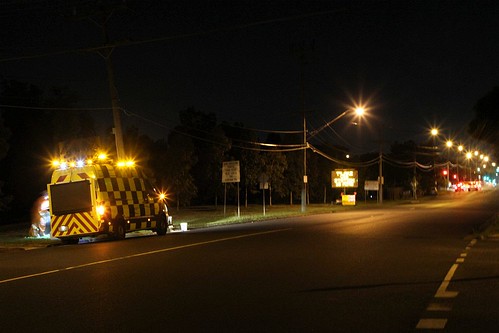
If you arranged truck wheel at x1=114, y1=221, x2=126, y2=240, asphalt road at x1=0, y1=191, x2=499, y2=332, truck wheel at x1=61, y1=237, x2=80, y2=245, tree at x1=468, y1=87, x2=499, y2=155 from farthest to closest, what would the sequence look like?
truck wheel at x1=61, y1=237, x2=80, y2=245 → truck wheel at x1=114, y1=221, x2=126, y2=240 → tree at x1=468, y1=87, x2=499, y2=155 → asphalt road at x1=0, y1=191, x2=499, y2=332

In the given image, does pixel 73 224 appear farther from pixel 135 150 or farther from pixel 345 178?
pixel 345 178

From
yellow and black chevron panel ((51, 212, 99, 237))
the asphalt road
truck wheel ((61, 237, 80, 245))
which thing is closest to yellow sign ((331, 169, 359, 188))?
truck wheel ((61, 237, 80, 245))

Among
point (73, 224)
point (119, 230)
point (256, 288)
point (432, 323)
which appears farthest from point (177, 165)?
point (432, 323)

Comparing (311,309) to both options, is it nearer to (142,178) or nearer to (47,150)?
(142,178)

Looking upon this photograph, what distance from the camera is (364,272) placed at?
1237 cm

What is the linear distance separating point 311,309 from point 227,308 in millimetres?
1174

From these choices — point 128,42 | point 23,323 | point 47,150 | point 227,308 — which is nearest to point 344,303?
point 227,308

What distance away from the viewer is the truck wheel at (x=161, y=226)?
2475cm

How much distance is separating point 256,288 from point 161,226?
14686mm

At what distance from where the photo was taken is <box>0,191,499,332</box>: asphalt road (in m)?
8.09

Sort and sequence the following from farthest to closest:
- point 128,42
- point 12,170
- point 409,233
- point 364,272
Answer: point 12,170, point 128,42, point 409,233, point 364,272

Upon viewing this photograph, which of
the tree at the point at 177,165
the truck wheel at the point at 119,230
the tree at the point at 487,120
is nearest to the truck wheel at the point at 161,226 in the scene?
the truck wheel at the point at 119,230

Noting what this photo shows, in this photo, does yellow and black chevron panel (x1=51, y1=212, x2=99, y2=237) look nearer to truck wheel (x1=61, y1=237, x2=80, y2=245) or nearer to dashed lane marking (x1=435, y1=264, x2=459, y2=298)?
truck wheel (x1=61, y1=237, x2=80, y2=245)

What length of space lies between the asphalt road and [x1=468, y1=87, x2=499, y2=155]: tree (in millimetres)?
4848
